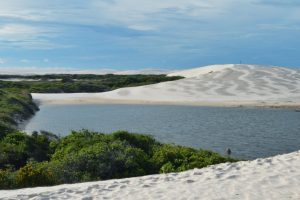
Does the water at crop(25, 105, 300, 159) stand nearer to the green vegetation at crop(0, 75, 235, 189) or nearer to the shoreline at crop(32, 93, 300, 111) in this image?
the green vegetation at crop(0, 75, 235, 189)

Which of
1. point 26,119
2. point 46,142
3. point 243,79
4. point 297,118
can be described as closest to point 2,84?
point 243,79

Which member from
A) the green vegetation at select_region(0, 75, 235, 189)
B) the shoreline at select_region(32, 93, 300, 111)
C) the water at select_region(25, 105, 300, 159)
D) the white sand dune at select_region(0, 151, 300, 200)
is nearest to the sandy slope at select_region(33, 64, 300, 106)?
the shoreline at select_region(32, 93, 300, 111)

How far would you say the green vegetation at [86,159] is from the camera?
13969 mm

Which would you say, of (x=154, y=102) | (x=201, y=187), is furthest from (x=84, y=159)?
(x=154, y=102)

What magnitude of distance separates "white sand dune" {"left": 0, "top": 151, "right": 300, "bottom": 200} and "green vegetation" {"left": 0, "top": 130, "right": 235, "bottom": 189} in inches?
68.4

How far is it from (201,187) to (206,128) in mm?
23278

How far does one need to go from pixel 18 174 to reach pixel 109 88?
73.3 meters

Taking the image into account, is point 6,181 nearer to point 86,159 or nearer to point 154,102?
point 86,159

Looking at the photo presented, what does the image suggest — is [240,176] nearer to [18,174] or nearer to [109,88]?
[18,174]

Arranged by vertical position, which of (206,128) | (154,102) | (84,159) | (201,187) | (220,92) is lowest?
(154,102)

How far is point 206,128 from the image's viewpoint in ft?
113

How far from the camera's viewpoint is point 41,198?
1087cm

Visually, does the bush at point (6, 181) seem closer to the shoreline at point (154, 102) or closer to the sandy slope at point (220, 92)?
the shoreline at point (154, 102)

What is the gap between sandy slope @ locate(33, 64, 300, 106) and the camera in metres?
65.3
